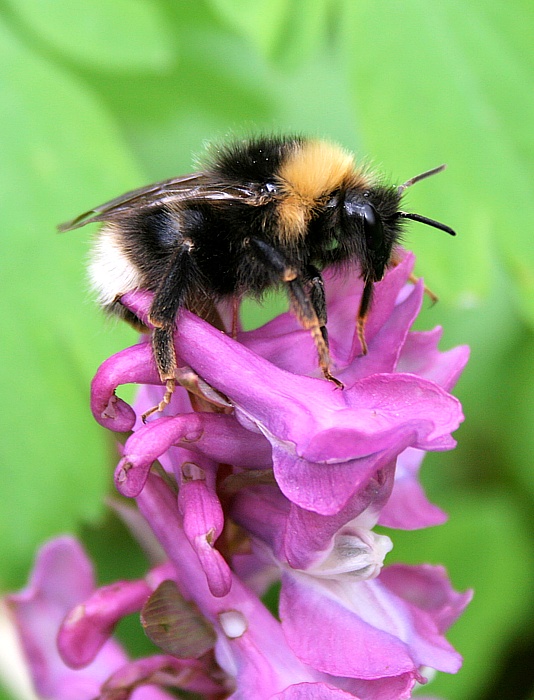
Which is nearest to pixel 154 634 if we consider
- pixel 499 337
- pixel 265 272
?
pixel 265 272

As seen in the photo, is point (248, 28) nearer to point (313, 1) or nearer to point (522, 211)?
point (313, 1)

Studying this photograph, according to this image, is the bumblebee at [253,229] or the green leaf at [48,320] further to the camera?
the green leaf at [48,320]

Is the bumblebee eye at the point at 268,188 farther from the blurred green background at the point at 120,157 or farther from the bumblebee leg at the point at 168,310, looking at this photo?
the blurred green background at the point at 120,157

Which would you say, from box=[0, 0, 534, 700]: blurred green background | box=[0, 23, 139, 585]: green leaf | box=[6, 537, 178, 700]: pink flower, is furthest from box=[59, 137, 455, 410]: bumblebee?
box=[6, 537, 178, 700]: pink flower

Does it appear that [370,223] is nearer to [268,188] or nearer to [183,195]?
[268,188]

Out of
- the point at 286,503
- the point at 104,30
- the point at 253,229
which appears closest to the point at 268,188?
the point at 253,229

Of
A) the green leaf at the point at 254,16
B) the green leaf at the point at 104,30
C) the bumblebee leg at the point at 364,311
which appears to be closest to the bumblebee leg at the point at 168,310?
the bumblebee leg at the point at 364,311

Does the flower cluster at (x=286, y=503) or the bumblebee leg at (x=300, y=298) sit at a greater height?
the bumblebee leg at (x=300, y=298)
